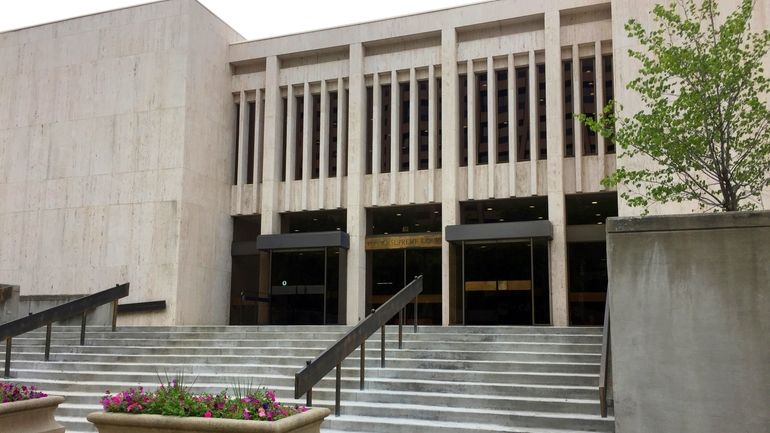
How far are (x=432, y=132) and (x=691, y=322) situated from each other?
14625 mm

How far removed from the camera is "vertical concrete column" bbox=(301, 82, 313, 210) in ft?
73.9

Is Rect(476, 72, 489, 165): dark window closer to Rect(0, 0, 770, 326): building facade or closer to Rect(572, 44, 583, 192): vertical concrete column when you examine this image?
Rect(0, 0, 770, 326): building facade

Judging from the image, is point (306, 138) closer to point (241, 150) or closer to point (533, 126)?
point (241, 150)

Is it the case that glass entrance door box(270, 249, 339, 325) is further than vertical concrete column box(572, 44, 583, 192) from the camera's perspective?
Yes

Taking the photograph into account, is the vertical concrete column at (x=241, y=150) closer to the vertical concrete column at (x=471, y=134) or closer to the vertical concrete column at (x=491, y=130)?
the vertical concrete column at (x=471, y=134)

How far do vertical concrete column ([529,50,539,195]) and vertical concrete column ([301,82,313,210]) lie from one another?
7187 mm

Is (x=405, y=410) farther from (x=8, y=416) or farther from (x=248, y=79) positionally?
(x=248, y=79)

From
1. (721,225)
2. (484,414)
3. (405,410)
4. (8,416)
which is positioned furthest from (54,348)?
(721,225)

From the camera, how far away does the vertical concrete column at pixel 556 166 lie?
1905cm

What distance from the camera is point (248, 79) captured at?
23.9 metres

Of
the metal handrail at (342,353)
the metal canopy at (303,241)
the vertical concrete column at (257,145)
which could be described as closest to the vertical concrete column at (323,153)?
the metal canopy at (303,241)

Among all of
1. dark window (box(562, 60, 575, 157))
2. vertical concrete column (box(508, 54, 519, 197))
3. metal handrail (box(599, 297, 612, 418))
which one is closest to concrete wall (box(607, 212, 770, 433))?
metal handrail (box(599, 297, 612, 418))

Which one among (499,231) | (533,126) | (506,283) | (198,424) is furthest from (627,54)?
(198,424)

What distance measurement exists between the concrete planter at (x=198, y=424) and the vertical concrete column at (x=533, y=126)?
13.9 m
